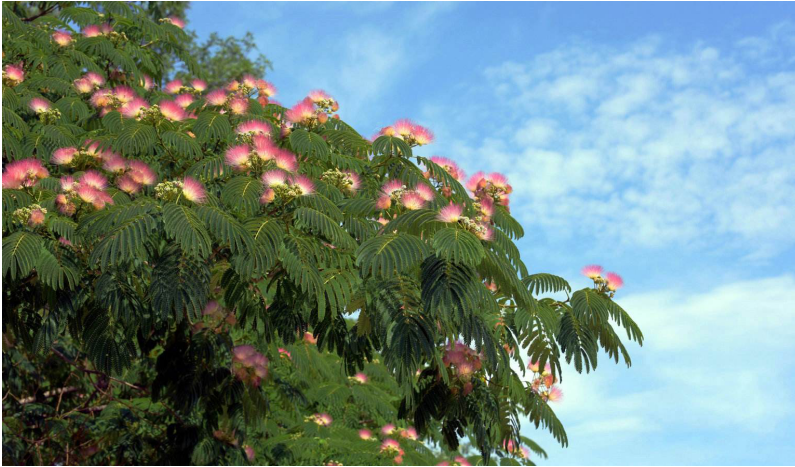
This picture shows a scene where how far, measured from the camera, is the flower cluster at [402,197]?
183 inches

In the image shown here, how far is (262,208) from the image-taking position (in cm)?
518

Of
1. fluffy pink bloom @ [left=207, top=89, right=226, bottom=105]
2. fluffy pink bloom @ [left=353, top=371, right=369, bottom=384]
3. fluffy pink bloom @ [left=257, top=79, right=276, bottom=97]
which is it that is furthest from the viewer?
fluffy pink bloom @ [left=353, top=371, right=369, bottom=384]

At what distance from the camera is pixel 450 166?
21.5 ft

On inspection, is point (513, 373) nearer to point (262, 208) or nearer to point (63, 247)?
point (262, 208)

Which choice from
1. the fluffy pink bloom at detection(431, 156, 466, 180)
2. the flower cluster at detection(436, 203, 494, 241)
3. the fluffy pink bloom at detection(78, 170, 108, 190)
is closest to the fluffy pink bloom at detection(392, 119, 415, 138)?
the fluffy pink bloom at detection(431, 156, 466, 180)

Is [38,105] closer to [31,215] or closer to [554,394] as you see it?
[31,215]

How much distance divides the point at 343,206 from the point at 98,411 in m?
6.56

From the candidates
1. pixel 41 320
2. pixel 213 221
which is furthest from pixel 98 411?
pixel 213 221

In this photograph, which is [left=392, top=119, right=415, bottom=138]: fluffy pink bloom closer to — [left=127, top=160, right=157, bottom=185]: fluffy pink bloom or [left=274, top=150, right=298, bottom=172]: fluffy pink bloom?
[left=274, top=150, right=298, bottom=172]: fluffy pink bloom

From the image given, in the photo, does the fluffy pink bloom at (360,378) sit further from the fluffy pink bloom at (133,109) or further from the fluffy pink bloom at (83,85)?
the fluffy pink bloom at (133,109)

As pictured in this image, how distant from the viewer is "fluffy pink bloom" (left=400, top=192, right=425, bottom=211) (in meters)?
4.64

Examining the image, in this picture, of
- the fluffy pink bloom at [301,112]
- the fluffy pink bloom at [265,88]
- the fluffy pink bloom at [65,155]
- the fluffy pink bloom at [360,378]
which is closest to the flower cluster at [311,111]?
the fluffy pink bloom at [301,112]

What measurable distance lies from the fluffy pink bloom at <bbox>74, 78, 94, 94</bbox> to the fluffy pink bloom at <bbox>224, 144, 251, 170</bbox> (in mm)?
2966

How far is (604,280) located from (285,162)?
228 centimetres
